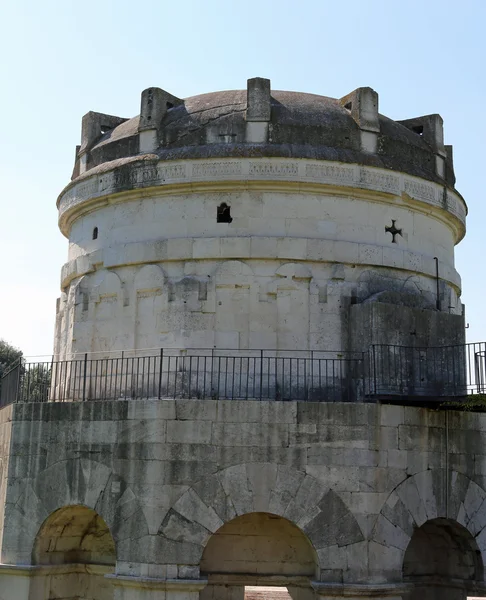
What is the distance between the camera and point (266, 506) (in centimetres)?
1337

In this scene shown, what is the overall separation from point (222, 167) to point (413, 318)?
473cm

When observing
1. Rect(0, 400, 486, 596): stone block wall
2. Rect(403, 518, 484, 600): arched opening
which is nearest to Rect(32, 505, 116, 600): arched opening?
Rect(0, 400, 486, 596): stone block wall

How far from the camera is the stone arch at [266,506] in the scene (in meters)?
13.3

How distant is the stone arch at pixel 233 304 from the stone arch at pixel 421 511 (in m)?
3.94

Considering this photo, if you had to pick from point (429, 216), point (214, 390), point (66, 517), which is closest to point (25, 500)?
point (66, 517)

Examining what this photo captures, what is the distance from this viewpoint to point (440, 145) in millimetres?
18500

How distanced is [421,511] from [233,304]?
5077 mm

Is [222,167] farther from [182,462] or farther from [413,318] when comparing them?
[182,462]

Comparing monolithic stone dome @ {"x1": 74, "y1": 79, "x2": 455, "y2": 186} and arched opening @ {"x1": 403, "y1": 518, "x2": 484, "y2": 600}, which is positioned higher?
monolithic stone dome @ {"x1": 74, "y1": 79, "x2": 455, "y2": 186}

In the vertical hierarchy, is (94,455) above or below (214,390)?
below

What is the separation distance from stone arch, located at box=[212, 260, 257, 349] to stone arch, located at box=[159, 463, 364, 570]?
2.93m

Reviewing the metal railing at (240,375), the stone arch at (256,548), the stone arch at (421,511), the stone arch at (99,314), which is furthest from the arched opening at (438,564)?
the stone arch at (99,314)

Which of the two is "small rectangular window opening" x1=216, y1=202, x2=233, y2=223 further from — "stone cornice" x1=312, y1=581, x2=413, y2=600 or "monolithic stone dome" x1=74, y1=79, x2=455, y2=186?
"stone cornice" x1=312, y1=581, x2=413, y2=600

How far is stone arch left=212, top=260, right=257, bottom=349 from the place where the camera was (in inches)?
615
